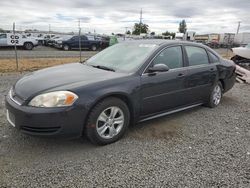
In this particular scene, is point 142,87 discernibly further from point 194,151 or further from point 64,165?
point 64,165

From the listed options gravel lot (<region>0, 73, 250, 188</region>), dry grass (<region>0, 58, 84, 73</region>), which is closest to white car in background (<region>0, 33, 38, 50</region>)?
dry grass (<region>0, 58, 84, 73</region>)

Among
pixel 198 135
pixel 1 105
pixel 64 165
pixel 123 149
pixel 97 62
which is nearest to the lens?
pixel 64 165

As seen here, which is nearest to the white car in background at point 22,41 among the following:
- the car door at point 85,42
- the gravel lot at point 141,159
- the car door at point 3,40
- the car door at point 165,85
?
the car door at point 3,40

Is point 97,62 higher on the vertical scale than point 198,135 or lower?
higher

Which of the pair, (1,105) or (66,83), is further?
(1,105)

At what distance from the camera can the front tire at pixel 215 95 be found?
17.8ft

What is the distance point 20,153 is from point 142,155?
62.4 inches

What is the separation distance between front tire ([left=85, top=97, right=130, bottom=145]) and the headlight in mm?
354

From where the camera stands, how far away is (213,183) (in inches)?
112

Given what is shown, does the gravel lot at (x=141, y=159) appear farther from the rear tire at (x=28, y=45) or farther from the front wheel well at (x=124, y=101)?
the rear tire at (x=28, y=45)

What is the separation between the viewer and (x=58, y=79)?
3586mm

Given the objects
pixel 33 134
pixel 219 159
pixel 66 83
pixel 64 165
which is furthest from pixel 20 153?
pixel 219 159

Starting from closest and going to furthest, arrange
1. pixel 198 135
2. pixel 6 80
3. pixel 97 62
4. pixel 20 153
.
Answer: pixel 20 153
pixel 198 135
pixel 97 62
pixel 6 80

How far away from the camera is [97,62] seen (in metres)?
4.51
